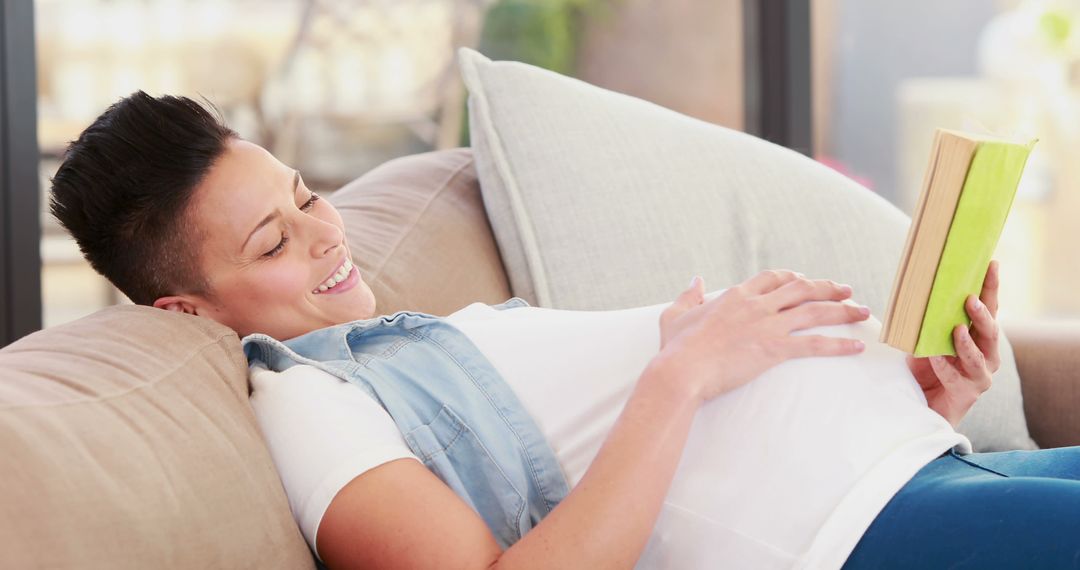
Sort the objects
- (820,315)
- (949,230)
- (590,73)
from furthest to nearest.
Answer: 1. (590,73)
2. (820,315)
3. (949,230)

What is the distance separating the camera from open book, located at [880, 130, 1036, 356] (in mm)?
1048

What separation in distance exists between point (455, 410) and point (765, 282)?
334 millimetres

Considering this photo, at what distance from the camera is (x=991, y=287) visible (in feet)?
3.95

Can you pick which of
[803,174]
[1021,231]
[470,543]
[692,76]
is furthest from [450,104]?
[1021,231]

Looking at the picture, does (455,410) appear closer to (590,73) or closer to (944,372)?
(944,372)

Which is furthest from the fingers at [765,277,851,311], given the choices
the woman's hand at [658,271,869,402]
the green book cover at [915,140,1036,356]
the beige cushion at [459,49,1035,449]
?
the beige cushion at [459,49,1035,449]

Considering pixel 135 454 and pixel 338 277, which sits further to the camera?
pixel 338 277

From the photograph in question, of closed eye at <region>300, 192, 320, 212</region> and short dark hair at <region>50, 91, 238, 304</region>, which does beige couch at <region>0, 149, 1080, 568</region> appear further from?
closed eye at <region>300, 192, 320, 212</region>

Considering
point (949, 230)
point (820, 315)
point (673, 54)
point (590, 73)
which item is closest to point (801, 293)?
point (820, 315)

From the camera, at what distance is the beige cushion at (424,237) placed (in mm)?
1500

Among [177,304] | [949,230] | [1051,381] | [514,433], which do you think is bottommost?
[1051,381]

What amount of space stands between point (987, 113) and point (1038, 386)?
7.78 feet

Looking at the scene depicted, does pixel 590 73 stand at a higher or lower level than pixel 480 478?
higher

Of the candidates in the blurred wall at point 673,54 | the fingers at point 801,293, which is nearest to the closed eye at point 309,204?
the fingers at point 801,293
